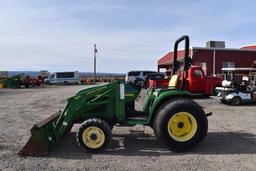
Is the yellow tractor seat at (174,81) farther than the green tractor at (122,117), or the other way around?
the yellow tractor seat at (174,81)

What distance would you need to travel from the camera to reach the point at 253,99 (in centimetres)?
1817

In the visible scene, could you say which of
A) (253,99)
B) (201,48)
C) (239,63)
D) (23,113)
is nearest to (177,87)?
(23,113)

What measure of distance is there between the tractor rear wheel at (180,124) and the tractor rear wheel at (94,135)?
1.02m

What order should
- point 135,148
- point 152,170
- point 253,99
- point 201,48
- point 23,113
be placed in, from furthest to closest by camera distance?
point 201,48 → point 253,99 → point 23,113 → point 135,148 → point 152,170

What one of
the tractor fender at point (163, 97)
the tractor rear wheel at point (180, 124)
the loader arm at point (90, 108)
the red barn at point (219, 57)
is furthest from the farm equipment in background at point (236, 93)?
the red barn at point (219, 57)

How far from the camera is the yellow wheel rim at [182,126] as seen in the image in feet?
25.3

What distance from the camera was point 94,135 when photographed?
298 inches

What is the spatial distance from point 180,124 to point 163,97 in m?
0.64

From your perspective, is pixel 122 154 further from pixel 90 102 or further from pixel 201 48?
pixel 201 48

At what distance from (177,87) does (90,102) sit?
1894 mm

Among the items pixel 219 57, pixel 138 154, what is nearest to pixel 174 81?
pixel 138 154

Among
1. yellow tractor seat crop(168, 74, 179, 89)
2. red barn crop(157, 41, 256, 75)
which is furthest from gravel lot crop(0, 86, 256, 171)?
red barn crop(157, 41, 256, 75)

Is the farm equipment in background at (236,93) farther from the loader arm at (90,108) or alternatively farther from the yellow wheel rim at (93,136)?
the yellow wheel rim at (93,136)

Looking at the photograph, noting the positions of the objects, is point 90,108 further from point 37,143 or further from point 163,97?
point 163,97
